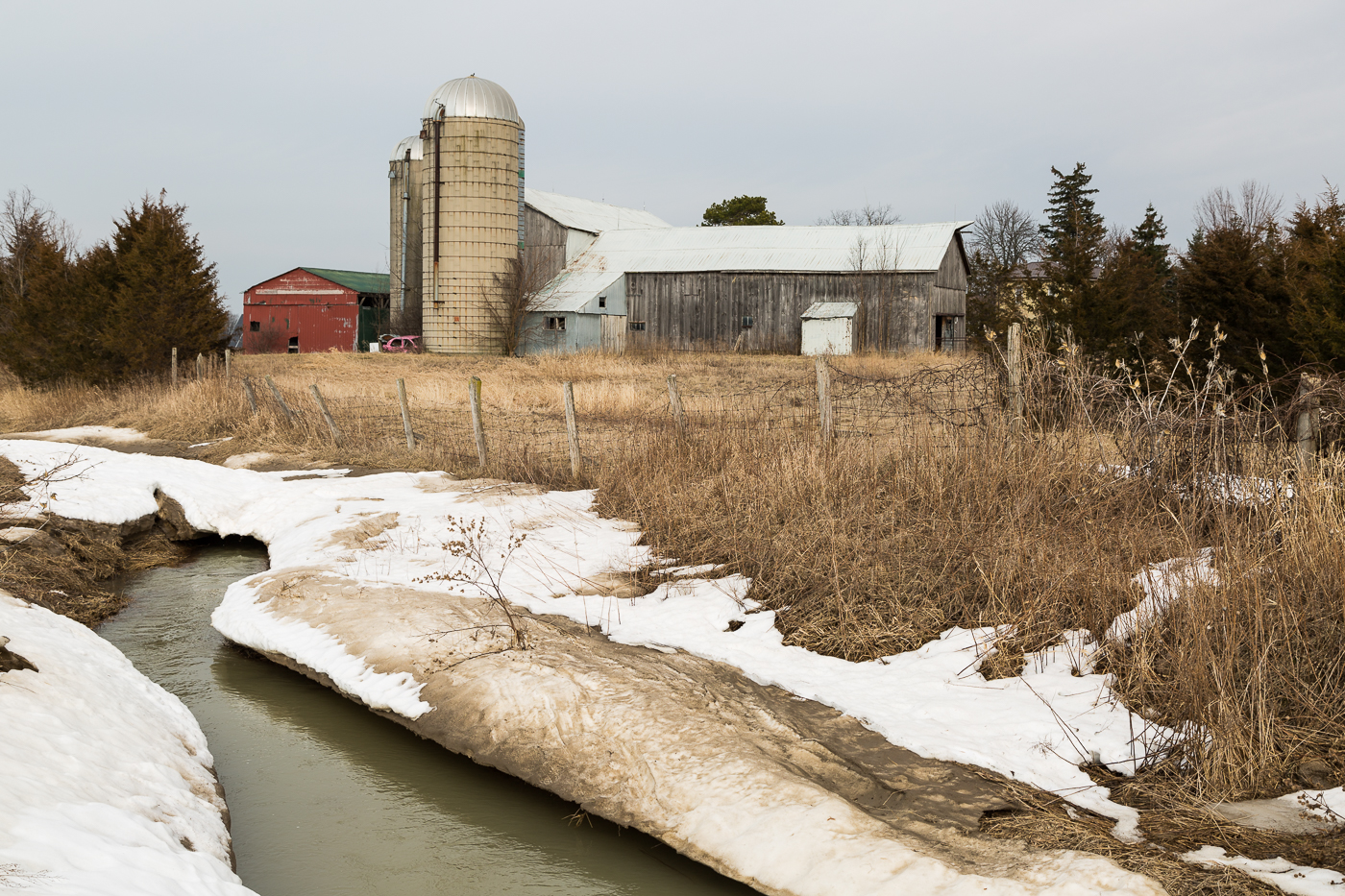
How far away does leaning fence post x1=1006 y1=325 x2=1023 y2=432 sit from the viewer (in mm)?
7934

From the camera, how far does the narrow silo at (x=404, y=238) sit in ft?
122

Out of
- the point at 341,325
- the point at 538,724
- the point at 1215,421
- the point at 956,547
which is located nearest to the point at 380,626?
the point at 538,724

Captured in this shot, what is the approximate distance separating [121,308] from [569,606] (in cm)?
1845

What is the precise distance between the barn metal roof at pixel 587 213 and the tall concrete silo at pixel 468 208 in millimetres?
2687

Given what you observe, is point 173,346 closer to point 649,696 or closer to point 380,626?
point 380,626

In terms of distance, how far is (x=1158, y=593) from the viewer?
5.12 meters

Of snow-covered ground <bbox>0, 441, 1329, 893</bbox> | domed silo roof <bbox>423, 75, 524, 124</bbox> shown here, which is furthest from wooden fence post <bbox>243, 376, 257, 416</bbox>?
domed silo roof <bbox>423, 75, 524, 124</bbox>

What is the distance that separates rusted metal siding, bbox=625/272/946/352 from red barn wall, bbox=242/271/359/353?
11811mm

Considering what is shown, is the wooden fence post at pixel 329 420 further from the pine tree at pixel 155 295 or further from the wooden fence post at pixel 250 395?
the pine tree at pixel 155 295

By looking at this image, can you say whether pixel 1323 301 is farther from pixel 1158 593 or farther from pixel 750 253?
pixel 750 253

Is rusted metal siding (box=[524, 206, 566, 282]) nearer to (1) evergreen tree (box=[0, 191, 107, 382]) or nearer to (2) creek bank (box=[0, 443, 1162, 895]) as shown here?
(1) evergreen tree (box=[0, 191, 107, 382])

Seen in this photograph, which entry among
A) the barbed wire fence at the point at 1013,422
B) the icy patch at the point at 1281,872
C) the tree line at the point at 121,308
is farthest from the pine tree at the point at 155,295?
the icy patch at the point at 1281,872

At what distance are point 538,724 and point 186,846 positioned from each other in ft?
5.83

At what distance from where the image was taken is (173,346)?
70.2 feet
